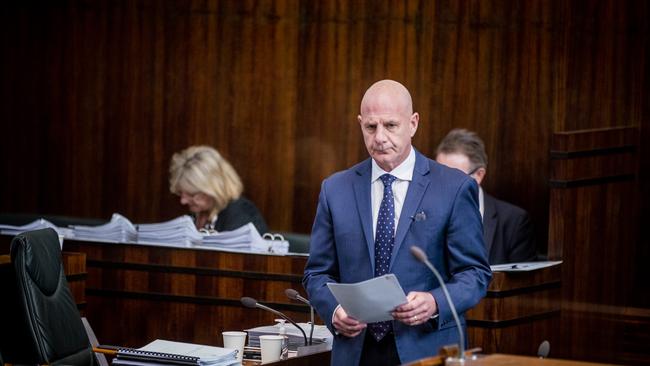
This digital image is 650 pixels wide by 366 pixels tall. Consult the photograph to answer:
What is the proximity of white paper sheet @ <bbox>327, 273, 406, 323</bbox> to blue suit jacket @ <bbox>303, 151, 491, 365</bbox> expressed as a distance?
0.13 meters

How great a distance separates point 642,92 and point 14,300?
13.1 feet

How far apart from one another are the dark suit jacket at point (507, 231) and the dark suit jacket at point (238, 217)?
1327mm

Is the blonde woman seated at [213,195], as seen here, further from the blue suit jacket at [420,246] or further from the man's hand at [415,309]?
the man's hand at [415,309]

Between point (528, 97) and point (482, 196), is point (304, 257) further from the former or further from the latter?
point (528, 97)

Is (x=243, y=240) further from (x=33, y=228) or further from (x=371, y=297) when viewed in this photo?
(x=371, y=297)

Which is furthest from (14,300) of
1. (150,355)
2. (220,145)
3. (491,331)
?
(220,145)

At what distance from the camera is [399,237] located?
12.7 ft

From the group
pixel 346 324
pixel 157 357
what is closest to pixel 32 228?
pixel 157 357

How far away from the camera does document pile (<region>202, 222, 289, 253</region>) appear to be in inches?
260

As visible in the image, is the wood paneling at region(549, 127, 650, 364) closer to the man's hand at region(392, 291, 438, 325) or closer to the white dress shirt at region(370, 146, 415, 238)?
the white dress shirt at region(370, 146, 415, 238)

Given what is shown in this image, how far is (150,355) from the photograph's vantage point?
13.9 feet

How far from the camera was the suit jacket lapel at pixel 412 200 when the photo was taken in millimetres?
3877

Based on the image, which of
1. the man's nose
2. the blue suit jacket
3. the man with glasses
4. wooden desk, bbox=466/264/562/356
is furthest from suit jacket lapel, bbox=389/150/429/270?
the man with glasses

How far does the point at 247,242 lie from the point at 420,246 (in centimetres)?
285
